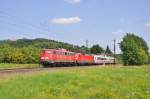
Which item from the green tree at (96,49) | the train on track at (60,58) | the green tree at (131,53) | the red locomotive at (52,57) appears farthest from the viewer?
the green tree at (96,49)

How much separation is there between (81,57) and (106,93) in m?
56.6

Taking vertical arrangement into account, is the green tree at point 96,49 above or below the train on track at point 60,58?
above

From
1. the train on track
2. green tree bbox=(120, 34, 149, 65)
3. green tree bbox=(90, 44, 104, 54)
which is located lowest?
the train on track

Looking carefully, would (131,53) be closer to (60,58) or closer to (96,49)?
(60,58)

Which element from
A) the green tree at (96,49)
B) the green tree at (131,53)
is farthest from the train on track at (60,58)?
the green tree at (96,49)

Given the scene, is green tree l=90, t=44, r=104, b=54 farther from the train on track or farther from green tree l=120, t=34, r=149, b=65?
the train on track

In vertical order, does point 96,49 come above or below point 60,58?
above

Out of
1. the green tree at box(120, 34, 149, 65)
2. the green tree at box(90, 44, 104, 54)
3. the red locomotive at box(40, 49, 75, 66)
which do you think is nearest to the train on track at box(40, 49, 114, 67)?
the red locomotive at box(40, 49, 75, 66)

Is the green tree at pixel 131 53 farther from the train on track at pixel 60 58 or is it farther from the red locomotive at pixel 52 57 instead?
the red locomotive at pixel 52 57

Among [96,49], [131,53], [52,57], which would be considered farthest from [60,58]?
[96,49]

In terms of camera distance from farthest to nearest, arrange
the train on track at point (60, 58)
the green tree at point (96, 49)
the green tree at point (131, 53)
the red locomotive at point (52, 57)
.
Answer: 1. the green tree at point (96, 49)
2. the green tree at point (131, 53)
3. the train on track at point (60, 58)
4. the red locomotive at point (52, 57)

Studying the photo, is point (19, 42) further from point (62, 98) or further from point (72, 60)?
point (62, 98)

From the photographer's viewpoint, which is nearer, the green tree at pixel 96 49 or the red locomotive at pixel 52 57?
the red locomotive at pixel 52 57

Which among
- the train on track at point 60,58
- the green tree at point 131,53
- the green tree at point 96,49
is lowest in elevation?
the train on track at point 60,58
